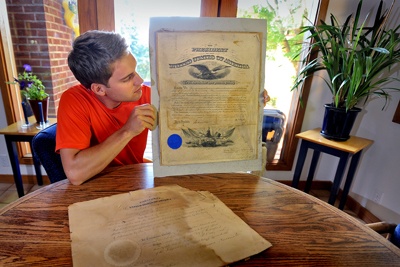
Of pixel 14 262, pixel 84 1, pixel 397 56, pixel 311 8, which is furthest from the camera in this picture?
pixel 311 8

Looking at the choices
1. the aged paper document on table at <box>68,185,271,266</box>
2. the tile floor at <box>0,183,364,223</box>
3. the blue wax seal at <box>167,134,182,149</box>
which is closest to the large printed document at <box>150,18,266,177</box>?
the blue wax seal at <box>167,134,182,149</box>

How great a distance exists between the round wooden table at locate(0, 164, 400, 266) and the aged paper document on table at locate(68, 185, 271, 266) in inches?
1.2

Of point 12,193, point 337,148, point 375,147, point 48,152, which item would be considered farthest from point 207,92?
point 12,193

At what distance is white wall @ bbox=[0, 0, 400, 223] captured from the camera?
178 cm

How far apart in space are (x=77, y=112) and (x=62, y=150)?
0.58 feet

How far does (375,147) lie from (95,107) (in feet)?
6.93

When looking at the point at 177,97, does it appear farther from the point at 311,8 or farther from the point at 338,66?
the point at 311,8

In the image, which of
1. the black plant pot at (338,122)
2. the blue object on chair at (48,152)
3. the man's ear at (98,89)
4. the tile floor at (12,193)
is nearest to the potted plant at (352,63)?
the black plant pot at (338,122)

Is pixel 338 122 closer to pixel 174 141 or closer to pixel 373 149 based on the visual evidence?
pixel 373 149

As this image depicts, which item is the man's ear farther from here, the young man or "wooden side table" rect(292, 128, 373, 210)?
"wooden side table" rect(292, 128, 373, 210)

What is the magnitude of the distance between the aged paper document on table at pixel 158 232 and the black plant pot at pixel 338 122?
1.38 m

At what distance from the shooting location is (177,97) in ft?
2.64

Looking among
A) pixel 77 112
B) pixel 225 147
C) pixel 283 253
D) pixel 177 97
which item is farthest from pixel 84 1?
pixel 283 253

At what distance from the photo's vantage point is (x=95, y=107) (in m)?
1.08
